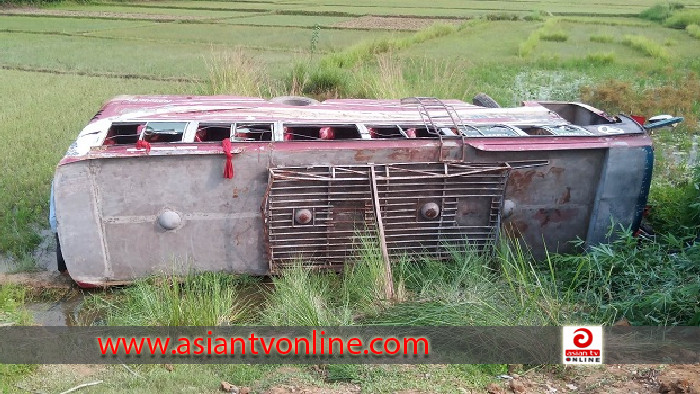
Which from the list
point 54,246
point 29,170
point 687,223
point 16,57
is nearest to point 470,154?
point 687,223

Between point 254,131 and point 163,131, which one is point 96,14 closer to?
point 163,131

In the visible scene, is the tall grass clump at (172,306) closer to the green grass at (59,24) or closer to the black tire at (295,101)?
the black tire at (295,101)

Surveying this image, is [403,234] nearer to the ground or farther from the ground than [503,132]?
nearer to the ground

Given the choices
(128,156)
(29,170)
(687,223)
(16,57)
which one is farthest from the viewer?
(16,57)

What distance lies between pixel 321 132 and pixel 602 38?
1484 centimetres

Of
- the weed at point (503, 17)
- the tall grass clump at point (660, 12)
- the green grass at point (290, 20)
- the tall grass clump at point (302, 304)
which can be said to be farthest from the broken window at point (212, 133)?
the tall grass clump at point (660, 12)

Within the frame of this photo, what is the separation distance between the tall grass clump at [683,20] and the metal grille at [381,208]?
19.0 meters

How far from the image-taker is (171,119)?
647cm

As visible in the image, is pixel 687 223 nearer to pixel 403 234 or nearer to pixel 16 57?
pixel 403 234

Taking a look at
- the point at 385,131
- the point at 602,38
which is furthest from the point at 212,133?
the point at 602,38

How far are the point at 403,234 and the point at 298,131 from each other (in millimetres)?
1487

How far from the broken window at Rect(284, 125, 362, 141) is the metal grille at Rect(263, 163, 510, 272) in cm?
65

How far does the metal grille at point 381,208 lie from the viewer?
234 inches

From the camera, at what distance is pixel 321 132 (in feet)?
21.5
